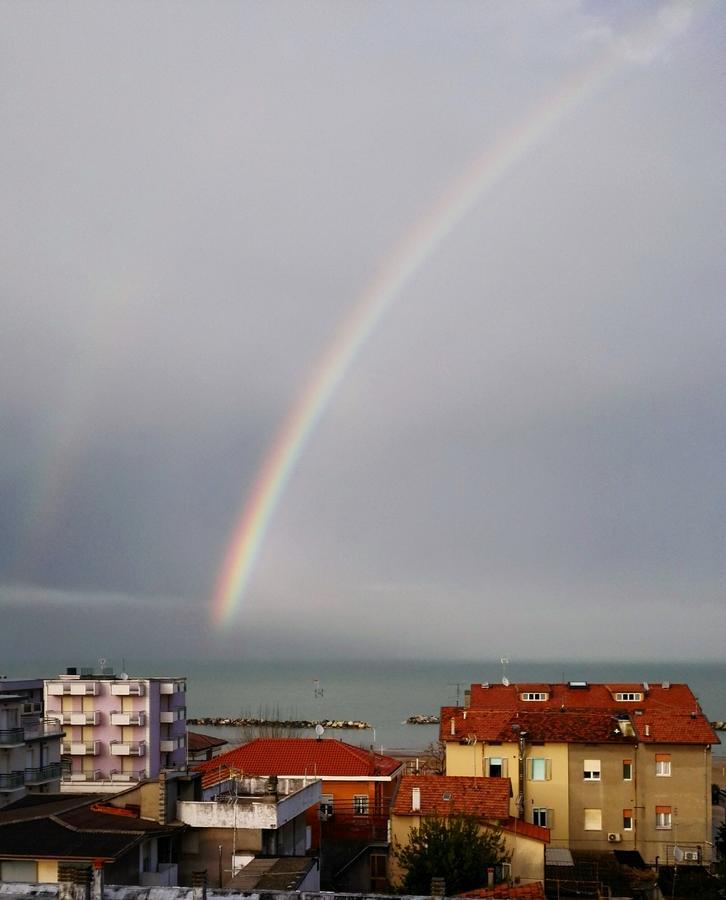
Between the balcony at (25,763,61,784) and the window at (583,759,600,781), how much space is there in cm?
2571

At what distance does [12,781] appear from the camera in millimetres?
48062

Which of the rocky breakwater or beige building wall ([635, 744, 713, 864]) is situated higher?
beige building wall ([635, 744, 713, 864])

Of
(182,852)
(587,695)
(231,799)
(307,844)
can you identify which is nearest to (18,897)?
(182,852)

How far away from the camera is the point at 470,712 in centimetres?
4744

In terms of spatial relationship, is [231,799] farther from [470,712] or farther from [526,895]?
[470,712]

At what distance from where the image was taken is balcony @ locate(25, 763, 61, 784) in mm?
49219

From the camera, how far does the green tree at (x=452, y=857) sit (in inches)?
1105

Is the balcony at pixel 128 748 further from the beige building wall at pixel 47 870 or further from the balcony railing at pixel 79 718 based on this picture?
the beige building wall at pixel 47 870

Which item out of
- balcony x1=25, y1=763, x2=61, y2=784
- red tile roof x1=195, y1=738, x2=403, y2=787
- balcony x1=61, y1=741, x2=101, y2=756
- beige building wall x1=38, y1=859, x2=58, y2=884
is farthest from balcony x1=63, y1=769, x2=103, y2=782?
beige building wall x1=38, y1=859, x2=58, y2=884

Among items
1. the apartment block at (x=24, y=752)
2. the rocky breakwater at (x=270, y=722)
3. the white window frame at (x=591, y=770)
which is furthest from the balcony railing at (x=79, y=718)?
the rocky breakwater at (x=270, y=722)

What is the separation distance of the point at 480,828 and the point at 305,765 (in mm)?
17078

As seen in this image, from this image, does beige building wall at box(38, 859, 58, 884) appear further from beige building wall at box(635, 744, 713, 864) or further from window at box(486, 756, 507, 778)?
beige building wall at box(635, 744, 713, 864)

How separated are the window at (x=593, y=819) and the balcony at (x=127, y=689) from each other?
29.6 m

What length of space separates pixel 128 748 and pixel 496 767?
88.5 feet
